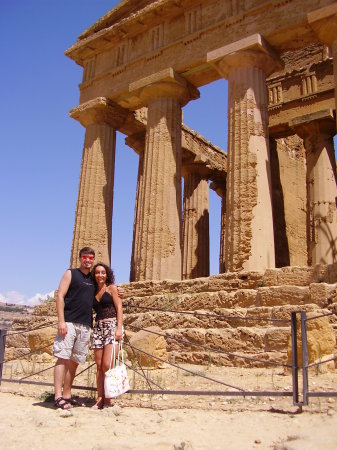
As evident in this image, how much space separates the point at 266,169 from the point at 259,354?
5.43 metres

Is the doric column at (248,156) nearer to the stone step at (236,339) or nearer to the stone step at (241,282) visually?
the stone step at (241,282)

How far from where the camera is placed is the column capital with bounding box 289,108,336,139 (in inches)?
614

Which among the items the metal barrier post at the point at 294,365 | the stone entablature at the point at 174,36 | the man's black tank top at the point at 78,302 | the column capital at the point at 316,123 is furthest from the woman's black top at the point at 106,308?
the column capital at the point at 316,123

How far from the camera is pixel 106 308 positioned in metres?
6.01

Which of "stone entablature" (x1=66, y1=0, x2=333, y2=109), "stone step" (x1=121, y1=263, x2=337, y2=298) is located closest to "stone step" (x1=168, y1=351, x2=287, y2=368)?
"stone step" (x1=121, y1=263, x2=337, y2=298)

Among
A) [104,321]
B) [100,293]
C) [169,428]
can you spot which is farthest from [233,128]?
[169,428]

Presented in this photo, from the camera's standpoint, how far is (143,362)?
8.54m

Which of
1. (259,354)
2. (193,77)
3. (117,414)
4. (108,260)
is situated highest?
(193,77)

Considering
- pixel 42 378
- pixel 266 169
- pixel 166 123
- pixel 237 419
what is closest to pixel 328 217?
pixel 266 169

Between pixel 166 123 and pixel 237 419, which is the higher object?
pixel 166 123

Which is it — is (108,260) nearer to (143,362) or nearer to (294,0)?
(143,362)

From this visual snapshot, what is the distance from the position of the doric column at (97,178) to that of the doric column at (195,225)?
14.9 feet

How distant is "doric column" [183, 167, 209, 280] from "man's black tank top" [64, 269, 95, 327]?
43.4 feet

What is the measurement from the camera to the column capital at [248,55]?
12.7 meters
